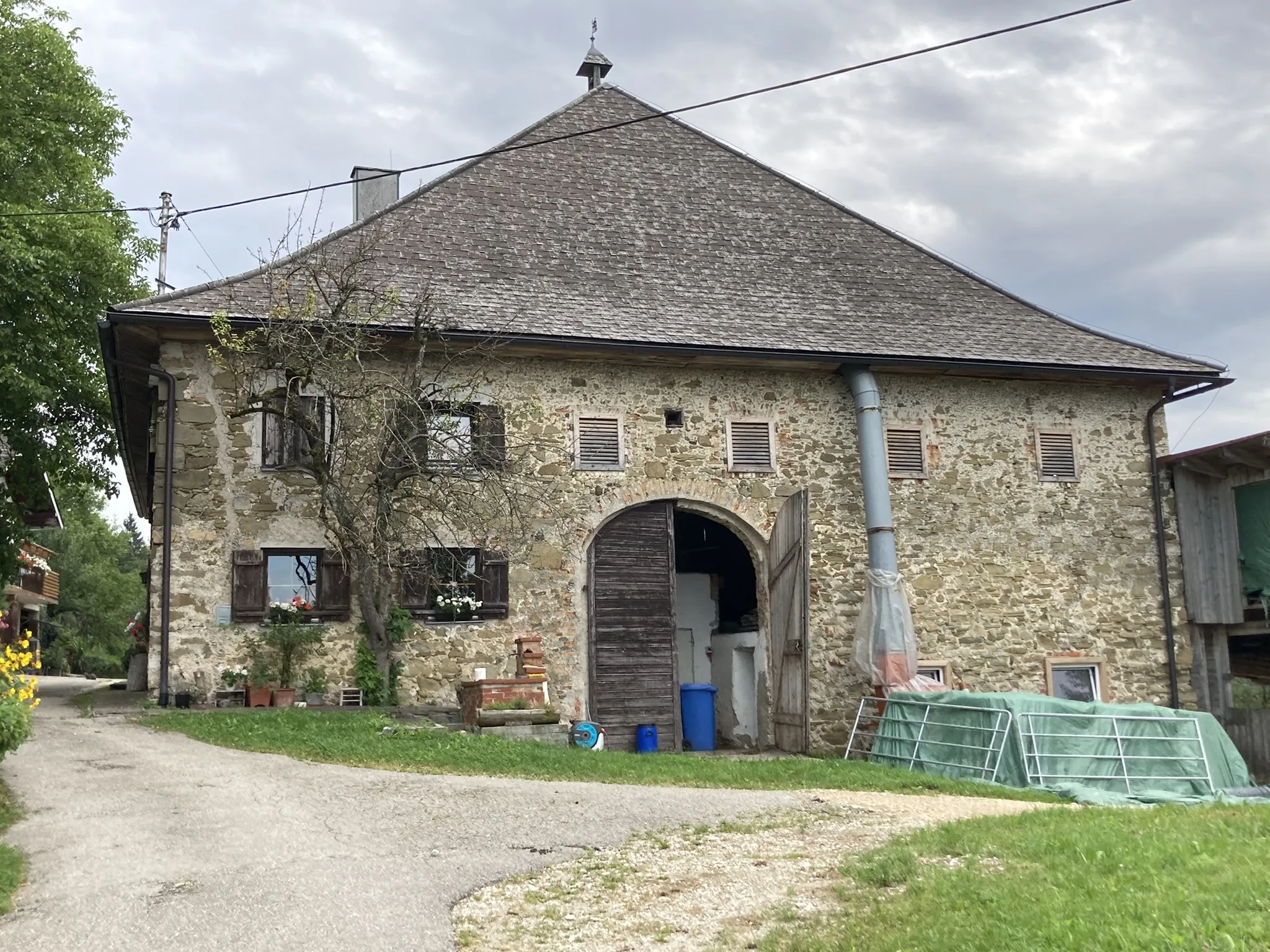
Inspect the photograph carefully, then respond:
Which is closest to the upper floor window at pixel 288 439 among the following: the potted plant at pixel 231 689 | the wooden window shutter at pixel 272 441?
the wooden window shutter at pixel 272 441

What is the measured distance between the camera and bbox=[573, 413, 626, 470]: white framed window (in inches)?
584

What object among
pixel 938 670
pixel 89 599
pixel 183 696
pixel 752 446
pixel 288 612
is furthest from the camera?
pixel 89 599

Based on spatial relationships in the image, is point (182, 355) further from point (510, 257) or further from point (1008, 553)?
point (1008, 553)

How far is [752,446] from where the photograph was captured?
50.7 feet

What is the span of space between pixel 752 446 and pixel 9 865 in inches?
410

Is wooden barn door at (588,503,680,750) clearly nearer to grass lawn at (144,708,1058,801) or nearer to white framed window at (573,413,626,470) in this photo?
white framed window at (573,413,626,470)

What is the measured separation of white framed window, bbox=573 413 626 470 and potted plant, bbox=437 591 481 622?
211cm

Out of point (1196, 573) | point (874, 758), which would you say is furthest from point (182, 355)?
point (1196, 573)

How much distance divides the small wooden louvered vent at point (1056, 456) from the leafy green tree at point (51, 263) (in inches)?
535

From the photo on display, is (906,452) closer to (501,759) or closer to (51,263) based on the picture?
(501,759)

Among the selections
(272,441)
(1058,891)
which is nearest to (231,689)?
(272,441)

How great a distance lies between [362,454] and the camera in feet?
45.0

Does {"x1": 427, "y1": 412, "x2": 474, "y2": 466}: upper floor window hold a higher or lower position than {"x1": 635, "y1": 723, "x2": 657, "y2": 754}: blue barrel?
higher

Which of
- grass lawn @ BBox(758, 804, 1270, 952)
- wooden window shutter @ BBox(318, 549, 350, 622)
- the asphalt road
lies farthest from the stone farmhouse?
grass lawn @ BBox(758, 804, 1270, 952)
